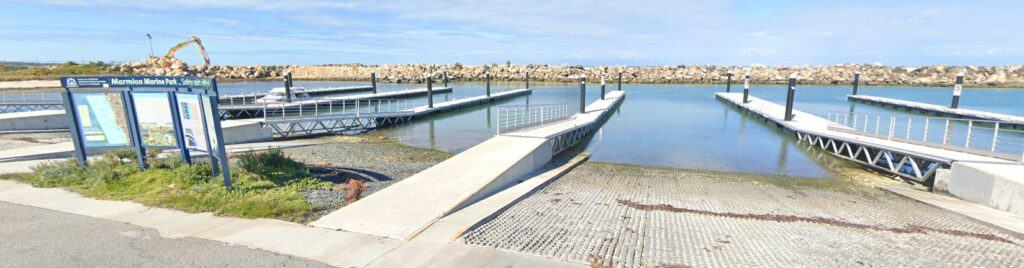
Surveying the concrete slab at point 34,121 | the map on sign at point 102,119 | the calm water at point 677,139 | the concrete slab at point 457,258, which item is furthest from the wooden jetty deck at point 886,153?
the concrete slab at point 34,121

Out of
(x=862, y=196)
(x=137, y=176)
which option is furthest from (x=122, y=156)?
(x=862, y=196)

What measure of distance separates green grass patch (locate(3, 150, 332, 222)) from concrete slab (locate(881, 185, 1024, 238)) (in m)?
11.1

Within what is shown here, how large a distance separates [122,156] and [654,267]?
35.2 feet

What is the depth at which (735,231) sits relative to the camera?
6.94 meters

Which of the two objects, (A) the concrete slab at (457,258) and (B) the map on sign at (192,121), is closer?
(A) the concrete slab at (457,258)

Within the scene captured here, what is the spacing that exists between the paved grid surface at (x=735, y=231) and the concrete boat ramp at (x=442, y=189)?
81 cm

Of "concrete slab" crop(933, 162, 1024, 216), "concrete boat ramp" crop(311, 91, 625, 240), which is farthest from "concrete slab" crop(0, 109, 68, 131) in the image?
"concrete slab" crop(933, 162, 1024, 216)

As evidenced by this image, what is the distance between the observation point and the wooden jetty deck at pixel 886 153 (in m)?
11.7

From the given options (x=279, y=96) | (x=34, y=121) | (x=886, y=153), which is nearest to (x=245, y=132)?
(x=34, y=121)

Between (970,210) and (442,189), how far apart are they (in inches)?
392

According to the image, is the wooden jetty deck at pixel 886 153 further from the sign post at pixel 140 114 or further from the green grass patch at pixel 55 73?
the green grass patch at pixel 55 73

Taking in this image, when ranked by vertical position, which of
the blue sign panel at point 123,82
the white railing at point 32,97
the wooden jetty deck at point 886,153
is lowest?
the wooden jetty deck at point 886,153

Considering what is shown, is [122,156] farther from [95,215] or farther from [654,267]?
[654,267]

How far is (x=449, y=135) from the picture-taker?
22.1 metres
